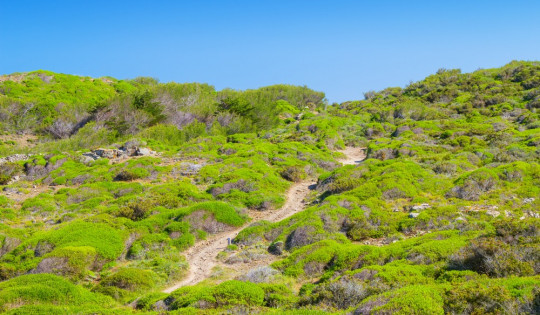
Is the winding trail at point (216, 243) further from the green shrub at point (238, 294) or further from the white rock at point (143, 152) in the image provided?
the white rock at point (143, 152)

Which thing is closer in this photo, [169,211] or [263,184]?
[169,211]

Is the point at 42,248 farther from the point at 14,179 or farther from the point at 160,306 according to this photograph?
the point at 14,179

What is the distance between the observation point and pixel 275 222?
47.6ft

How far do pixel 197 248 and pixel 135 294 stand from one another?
380cm

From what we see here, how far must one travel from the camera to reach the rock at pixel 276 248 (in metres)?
11.5

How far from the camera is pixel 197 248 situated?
42.6 ft

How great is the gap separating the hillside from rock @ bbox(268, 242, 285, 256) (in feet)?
0.22

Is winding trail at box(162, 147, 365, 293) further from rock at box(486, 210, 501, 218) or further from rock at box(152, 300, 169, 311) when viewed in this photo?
rock at box(486, 210, 501, 218)

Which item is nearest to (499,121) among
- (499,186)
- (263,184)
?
(499,186)

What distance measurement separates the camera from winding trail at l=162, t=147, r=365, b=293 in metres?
10.9

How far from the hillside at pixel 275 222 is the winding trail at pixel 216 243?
0.27 feet

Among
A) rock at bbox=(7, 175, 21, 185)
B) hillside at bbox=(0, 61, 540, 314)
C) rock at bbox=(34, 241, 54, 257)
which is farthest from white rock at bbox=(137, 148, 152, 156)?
rock at bbox=(34, 241, 54, 257)

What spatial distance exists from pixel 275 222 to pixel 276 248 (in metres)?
2.88

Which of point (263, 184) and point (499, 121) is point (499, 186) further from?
point (499, 121)
